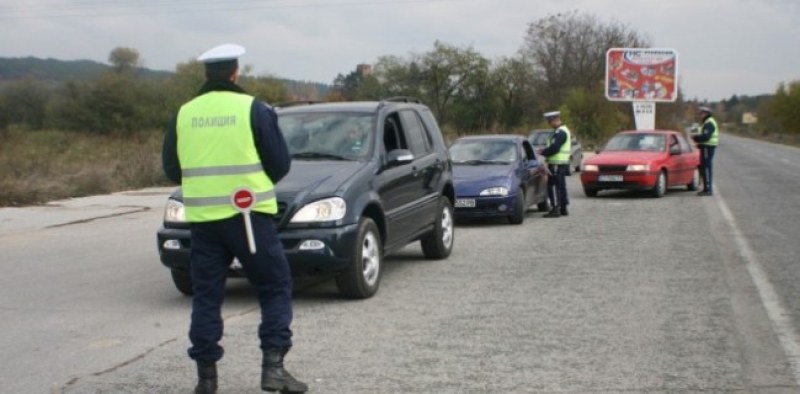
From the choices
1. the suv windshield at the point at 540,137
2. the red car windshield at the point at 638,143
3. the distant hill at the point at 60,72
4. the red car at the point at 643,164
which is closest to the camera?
the red car at the point at 643,164

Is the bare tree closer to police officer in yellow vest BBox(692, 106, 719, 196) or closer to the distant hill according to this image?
the distant hill

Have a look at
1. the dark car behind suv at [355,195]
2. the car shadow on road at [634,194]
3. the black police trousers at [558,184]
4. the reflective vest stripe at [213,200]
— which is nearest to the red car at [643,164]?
the car shadow on road at [634,194]

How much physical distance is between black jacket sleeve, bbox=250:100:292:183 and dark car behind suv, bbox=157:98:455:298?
2.48 m

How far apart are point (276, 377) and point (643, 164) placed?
15550mm

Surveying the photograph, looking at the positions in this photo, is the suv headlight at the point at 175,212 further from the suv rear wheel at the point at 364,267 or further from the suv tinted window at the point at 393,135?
the suv tinted window at the point at 393,135

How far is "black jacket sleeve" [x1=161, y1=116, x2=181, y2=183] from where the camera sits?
5.26m

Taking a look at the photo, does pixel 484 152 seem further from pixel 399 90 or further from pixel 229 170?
pixel 399 90

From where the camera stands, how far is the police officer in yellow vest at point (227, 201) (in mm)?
5027

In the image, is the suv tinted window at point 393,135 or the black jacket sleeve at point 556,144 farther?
the black jacket sleeve at point 556,144

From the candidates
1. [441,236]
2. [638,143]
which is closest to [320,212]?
[441,236]

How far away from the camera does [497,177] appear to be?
14617mm

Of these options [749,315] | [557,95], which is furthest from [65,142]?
[557,95]

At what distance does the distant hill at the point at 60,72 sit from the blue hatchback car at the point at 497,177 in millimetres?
33454

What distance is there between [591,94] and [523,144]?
126 ft
